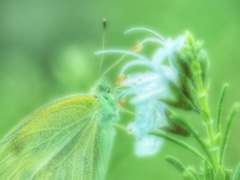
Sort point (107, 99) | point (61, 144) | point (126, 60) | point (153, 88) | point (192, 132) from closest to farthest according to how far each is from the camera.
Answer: point (192, 132), point (153, 88), point (107, 99), point (61, 144), point (126, 60)

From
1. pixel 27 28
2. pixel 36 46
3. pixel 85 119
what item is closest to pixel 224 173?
pixel 85 119

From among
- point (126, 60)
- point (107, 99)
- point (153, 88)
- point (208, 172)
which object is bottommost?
point (208, 172)

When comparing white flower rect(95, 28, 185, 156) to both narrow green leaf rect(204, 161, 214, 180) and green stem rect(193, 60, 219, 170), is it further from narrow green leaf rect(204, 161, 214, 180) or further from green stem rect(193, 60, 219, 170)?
narrow green leaf rect(204, 161, 214, 180)

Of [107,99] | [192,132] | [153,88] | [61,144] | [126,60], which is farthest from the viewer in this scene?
[126,60]

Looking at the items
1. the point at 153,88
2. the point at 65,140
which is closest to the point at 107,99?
the point at 65,140

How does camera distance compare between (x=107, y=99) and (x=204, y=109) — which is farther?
(x=107, y=99)

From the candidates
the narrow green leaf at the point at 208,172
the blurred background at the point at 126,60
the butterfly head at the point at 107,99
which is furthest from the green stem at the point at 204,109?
the blurred background at the point at 126,60

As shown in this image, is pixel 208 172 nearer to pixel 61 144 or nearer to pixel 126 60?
pixel 61 144

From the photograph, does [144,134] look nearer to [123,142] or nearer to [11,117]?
[123,142]

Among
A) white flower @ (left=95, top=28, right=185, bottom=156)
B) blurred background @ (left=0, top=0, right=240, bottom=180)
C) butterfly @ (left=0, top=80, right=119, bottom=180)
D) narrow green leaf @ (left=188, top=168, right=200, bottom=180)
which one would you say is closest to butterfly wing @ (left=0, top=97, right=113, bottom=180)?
butterfly @ (left=0, top=80, right=119, bottom=180)
